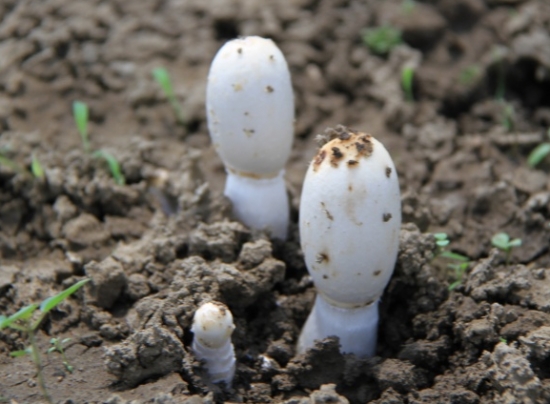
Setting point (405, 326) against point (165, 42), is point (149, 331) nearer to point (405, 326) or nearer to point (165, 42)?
point (405, 326)

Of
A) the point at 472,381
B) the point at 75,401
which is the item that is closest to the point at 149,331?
the point at 75,401

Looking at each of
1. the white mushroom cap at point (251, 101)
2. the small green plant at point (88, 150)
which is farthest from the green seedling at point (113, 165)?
the white mushroom cap at point (251, 101)

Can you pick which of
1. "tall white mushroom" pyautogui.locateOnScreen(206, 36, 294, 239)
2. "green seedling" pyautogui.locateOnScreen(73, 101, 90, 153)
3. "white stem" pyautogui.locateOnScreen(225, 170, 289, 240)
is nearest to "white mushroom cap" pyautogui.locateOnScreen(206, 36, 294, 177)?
"tall white mushroom" pyautogui.locateOnScreen(206, 36, 294, 239)

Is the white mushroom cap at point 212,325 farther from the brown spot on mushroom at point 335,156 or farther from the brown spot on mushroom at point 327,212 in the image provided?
the brown spot on mushroom at point 335,156

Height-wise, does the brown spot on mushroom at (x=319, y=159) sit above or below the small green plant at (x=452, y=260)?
above

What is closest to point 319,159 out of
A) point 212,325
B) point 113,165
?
point 212,325

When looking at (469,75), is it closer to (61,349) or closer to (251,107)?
(251,107)
